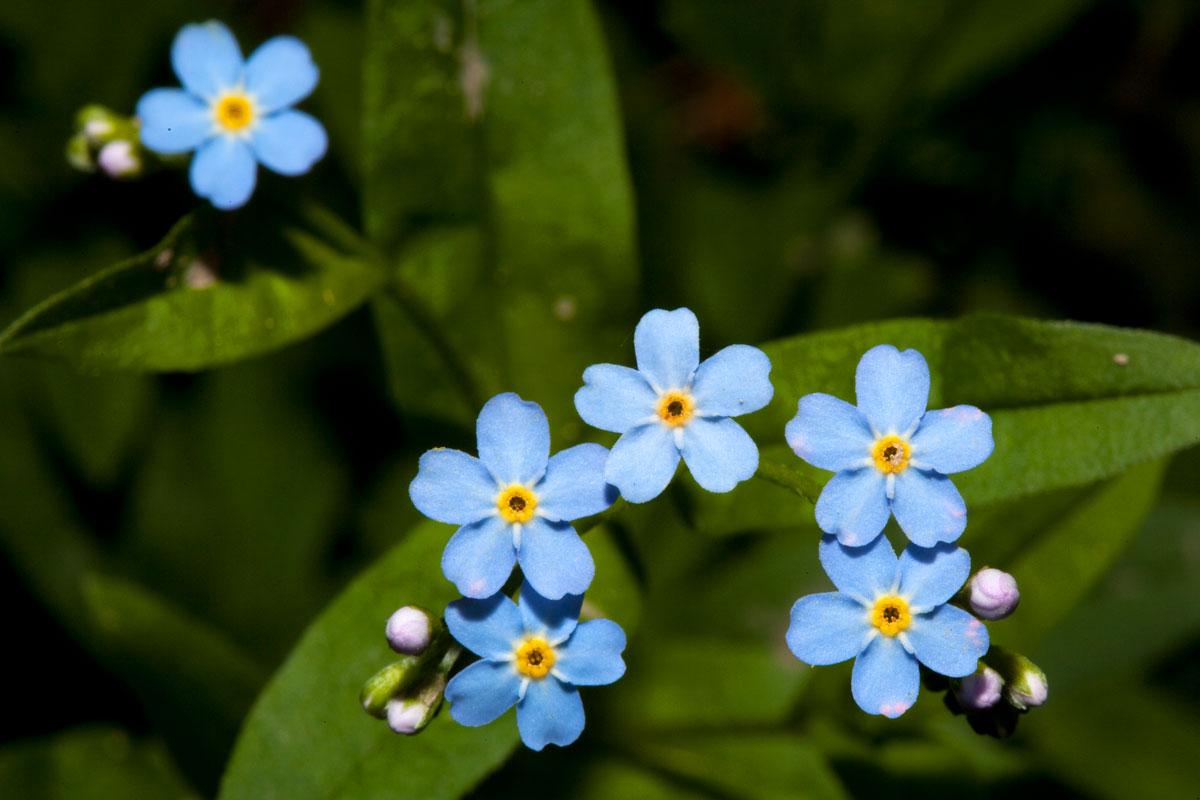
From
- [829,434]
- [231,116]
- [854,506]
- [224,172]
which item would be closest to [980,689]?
[854,506]

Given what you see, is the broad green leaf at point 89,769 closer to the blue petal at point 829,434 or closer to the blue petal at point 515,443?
the blue petal at point 515,443

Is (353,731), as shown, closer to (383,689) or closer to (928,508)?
(383,689)

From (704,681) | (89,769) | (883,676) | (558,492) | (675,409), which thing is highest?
(675,409)

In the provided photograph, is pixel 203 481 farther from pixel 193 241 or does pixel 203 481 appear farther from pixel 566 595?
pixel 566 595

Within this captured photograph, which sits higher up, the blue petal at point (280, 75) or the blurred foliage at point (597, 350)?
the blue petal at point (280, 75)

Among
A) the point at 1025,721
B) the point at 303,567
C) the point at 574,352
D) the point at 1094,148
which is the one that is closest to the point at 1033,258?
the point at 1094,148

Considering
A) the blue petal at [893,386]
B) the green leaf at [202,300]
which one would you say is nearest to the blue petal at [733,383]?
the blue petal at [893,386]
